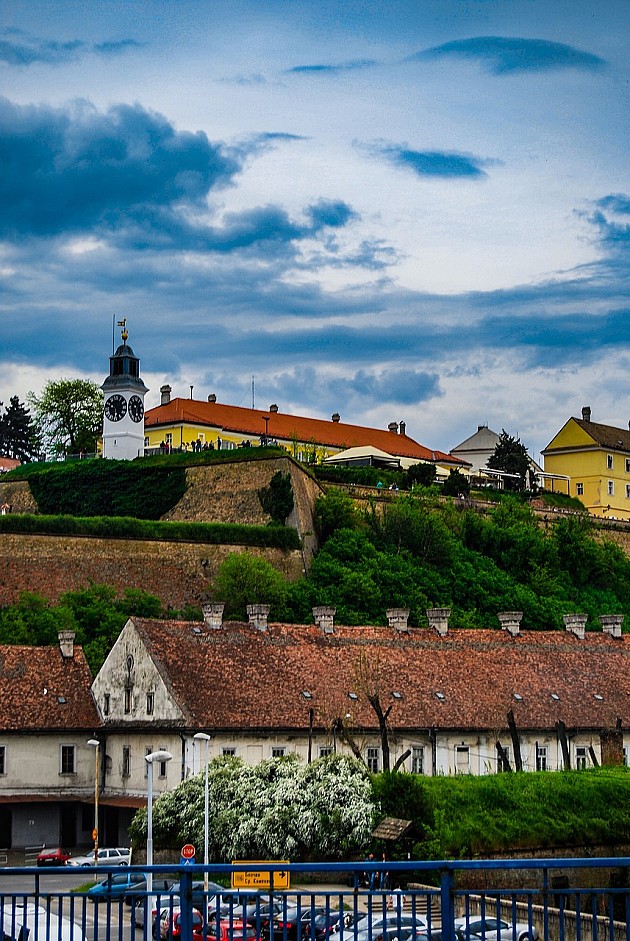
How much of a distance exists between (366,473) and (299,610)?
18.8 m

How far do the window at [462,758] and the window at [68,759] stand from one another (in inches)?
463

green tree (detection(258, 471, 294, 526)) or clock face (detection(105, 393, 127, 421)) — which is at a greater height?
clock face (detection(105, 393, 127, 421))

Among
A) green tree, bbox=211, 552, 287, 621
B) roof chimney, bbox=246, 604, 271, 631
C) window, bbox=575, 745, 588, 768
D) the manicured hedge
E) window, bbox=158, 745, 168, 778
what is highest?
the manicured hedge

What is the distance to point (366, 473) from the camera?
81.9 metres

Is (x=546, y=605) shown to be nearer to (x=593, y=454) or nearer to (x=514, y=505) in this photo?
(x=514, y=505)

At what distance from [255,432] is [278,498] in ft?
70.5

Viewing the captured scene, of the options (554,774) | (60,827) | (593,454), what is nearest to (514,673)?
(554,774)

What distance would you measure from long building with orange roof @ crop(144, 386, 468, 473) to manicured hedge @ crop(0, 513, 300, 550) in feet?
38.7

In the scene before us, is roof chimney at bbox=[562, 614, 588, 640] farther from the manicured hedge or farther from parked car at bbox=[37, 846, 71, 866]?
parked car at bbox=[37, 846, 71, 866]

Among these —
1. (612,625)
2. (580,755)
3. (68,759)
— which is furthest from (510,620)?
(68,759)

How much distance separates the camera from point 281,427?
9700 cm

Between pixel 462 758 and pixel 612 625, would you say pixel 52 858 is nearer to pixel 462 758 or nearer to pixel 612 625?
pixel 462 758

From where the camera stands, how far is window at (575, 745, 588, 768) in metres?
45.8

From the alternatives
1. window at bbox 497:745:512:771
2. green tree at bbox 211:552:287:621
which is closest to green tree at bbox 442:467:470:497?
green tree at bbox 211:552:287:621
